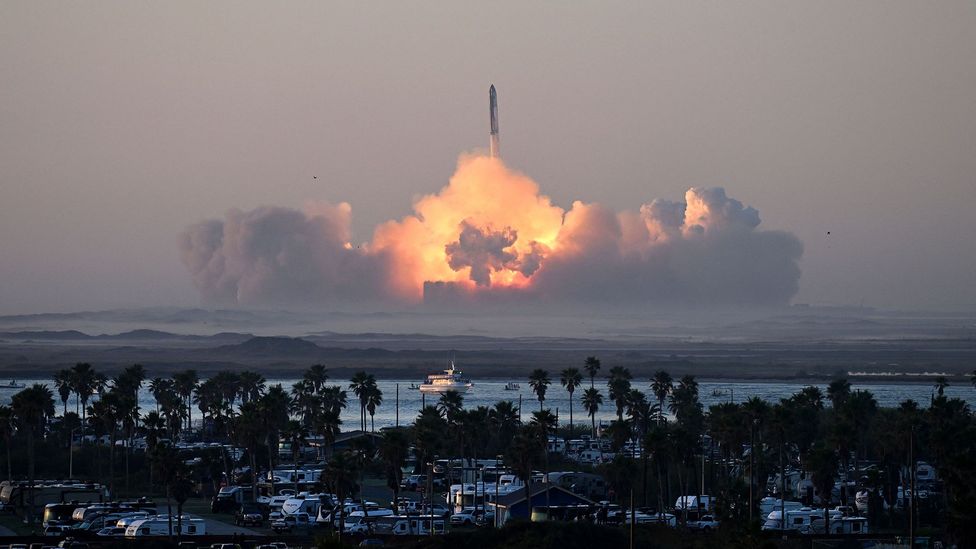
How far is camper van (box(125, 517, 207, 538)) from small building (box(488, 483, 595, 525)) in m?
15.4

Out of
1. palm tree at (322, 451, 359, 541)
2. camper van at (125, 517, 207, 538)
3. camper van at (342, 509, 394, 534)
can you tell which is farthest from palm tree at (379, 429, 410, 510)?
camper van at (125, 517, 207, 538)

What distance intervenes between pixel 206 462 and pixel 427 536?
32.3 metres

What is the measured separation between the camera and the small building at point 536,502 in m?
75.1

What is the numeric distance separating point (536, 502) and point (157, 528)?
19379mm

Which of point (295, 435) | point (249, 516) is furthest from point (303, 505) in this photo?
point (295, 435)

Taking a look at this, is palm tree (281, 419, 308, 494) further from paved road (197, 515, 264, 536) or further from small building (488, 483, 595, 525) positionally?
small building (488, 483, 595, 525)

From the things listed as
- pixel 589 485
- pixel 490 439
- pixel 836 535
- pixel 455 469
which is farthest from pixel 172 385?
pixel 836 535

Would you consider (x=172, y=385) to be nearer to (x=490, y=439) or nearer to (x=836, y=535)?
(x=490, y=439)

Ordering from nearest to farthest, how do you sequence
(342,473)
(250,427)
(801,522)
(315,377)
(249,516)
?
(342,473) < (801,522) < (249,516) < (250,427) < (315,377)

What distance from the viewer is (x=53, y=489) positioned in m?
81.8

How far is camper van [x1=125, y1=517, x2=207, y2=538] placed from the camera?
68625 mm

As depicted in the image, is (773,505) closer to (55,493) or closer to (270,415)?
(270,415)

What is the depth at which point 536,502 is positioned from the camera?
76.1m

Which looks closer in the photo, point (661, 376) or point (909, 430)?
point (909, 430)
